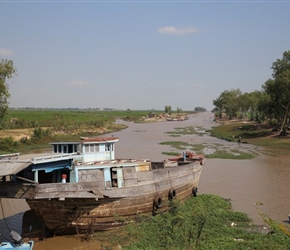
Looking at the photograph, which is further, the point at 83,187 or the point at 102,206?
the point at 102,206

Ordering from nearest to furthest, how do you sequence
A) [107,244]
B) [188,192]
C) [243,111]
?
[107,244] < [188,192] < [243,111]

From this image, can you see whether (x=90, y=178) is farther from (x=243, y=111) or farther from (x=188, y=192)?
(x=243, y=111)

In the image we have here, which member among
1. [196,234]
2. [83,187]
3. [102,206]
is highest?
[83,187]

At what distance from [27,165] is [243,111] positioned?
98.4 metres

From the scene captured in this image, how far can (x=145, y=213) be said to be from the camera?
16.3 meters

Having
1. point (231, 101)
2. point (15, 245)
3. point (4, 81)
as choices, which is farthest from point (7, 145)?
point (231, 101)

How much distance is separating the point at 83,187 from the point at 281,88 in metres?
44.0

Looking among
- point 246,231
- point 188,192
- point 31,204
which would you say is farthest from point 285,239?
point 31,204

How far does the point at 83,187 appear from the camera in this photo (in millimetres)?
14266

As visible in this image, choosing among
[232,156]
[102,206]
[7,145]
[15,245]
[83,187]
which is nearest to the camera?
[15,245]

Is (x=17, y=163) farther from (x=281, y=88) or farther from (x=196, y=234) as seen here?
(x=281, y=88)

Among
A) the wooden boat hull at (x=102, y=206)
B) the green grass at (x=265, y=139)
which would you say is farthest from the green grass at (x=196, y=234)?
the green grass at (x=265, y=139)

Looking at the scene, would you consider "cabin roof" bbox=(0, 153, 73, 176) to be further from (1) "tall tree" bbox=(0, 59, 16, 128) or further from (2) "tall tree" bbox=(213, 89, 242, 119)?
(2) "tall tree" bbox=(213, 89, 242, 119)

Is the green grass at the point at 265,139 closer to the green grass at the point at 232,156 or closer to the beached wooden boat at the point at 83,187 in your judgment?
the green grass at the point at 232,156
